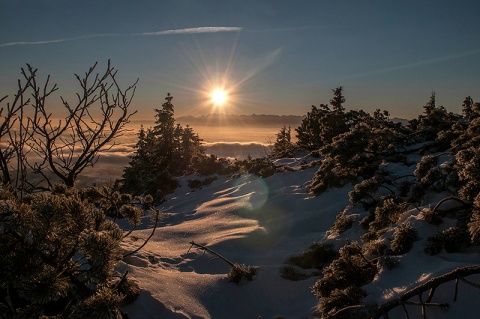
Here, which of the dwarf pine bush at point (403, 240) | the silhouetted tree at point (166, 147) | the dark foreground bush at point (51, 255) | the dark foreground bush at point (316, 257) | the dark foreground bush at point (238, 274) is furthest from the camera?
the silhouetted tree at point (166, 147)

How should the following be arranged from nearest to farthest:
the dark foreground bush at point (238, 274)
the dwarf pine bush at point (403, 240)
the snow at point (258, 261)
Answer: the snow at point (258, 261) < the dwarf pine bush at point (403, 240) < the dark foreground bush at point (238, 274)

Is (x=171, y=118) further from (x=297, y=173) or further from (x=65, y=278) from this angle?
(x=65, y=278)

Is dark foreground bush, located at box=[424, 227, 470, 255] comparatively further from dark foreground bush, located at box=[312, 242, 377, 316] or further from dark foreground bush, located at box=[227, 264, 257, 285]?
dark foreground bush, located at box=[227, 264, 257, 285]

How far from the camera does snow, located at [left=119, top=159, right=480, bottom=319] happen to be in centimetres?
338

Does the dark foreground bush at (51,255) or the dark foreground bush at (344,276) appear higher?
the dark foreground bush at (51,255)

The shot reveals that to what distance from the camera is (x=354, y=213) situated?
682 cm

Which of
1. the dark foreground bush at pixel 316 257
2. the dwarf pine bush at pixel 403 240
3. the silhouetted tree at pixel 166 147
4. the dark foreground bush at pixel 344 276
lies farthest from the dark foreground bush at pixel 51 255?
the silhouetted tree at pixel 166 147

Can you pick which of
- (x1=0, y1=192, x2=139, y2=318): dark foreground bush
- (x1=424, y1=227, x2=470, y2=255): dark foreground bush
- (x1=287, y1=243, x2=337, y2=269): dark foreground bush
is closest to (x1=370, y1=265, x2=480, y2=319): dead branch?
(x1=424, y1=227, x2=470, y2=255): dark foreground bush

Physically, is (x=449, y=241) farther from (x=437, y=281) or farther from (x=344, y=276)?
(x=437, y=281)

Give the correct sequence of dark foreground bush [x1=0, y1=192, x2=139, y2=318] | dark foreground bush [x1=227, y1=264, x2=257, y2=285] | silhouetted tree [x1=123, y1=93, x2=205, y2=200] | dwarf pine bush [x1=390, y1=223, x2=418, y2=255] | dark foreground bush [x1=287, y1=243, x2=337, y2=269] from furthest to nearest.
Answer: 1. silhouetted tree [x1=123, y1=93, x2=205, y2=200]
2. dark foreground bush [x1=287, y1=243, x2=337, y2=269]
3. dark foreground bush [x1=227, y1=264, x2=257, y2=285]
4. dwarf pine bush [x1=390, y1=223, x2=418, y2=255]
5. dark foreground bush [x1=0, y1=192, x2=139, y2=318]

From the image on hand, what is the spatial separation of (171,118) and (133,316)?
34672 mm

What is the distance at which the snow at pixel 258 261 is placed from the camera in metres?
3.38

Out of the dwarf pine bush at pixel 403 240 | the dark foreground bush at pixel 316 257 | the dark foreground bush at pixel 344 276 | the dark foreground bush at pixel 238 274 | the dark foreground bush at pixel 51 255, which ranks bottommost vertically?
the dark foreground bush at pixel 238 274

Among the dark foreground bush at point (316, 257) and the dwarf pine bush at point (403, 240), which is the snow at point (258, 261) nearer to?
the dwarf pine bush at point (403, 240)
